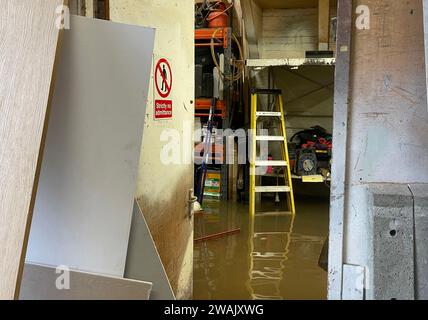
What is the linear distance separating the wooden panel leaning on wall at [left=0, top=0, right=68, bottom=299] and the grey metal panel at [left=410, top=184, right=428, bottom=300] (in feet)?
2.71

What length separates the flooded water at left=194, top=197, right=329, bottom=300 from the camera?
8.95ft

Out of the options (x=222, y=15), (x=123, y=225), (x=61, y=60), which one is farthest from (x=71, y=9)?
(x=222, y=15)

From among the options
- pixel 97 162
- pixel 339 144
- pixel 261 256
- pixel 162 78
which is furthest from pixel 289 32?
pixel 339 144

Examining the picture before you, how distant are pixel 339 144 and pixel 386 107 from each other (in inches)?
4.8

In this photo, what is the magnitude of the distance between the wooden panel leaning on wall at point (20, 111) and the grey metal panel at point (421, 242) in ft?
2.71

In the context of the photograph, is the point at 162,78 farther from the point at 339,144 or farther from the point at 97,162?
the point at 339,144

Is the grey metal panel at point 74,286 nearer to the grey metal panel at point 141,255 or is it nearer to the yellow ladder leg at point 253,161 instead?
the grey metal panel at point 141,255

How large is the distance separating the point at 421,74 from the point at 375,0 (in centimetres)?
18

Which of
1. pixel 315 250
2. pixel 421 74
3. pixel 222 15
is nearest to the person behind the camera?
pixel 421 74

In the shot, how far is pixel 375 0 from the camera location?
90cm

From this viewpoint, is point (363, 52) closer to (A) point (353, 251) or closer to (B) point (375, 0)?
(B) point (375, 0)

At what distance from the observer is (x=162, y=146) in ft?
6.19

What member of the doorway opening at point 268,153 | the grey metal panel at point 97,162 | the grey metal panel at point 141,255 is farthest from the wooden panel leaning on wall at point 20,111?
the doorway opening at point 268,153

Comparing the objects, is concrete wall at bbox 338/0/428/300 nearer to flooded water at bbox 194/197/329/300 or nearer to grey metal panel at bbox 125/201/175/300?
grey metal panel at bbox 125/201/175/300
